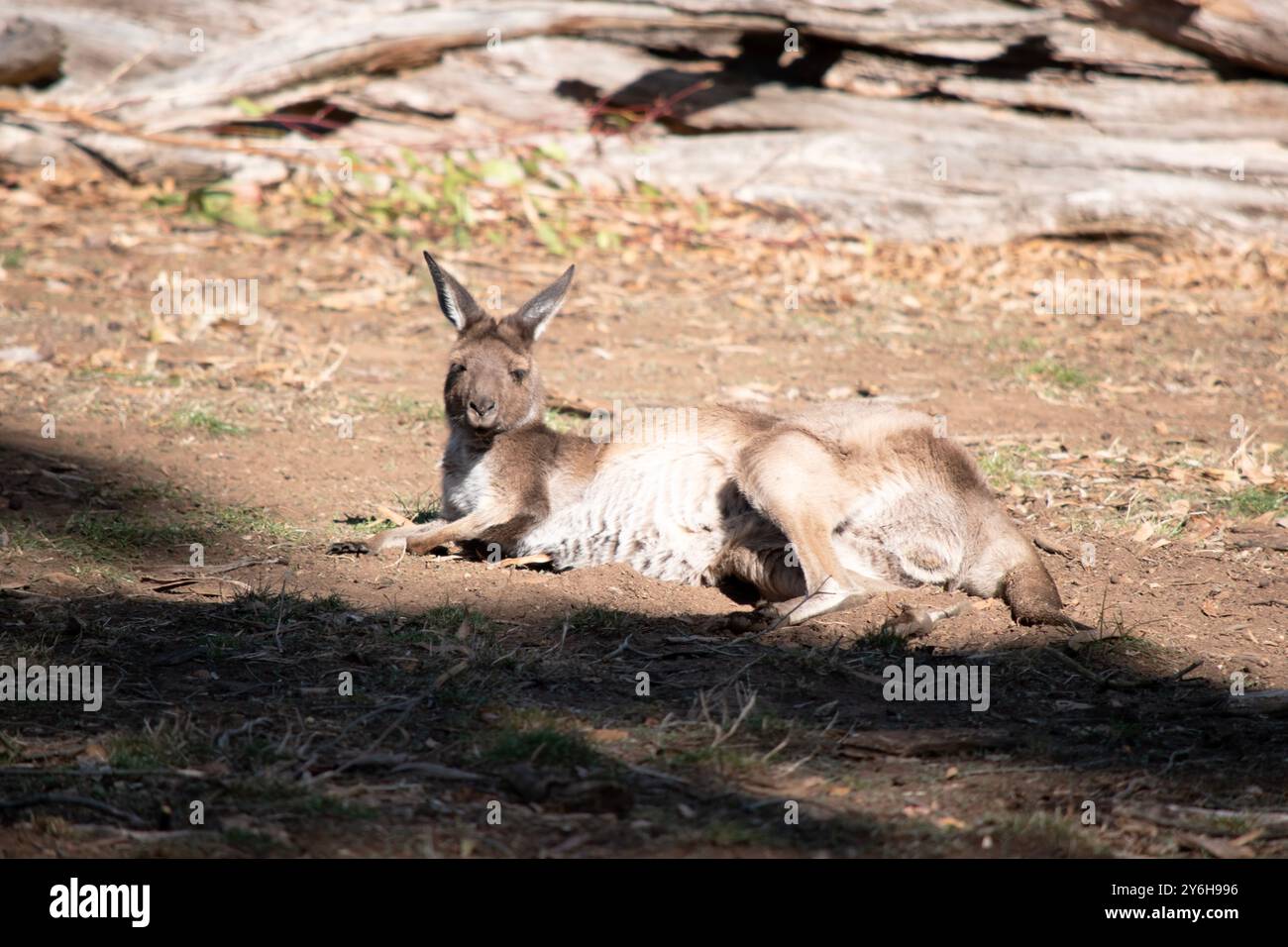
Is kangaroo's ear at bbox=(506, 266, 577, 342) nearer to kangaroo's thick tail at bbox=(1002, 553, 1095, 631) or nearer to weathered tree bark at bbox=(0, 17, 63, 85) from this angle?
kangaroo's thick tail at bbox=(1002, 553, 1095, 631)

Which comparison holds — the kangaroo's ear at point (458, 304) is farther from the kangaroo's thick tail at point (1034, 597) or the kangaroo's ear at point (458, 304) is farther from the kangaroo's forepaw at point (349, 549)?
the kangaroo's thick tail at point (1034, 597)

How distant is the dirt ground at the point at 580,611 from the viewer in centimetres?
307

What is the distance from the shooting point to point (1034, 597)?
4457mm

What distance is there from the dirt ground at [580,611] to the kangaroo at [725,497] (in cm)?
19

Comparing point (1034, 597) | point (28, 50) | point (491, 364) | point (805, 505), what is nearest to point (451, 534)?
point (491, 364)

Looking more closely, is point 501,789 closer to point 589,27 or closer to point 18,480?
point 18,480

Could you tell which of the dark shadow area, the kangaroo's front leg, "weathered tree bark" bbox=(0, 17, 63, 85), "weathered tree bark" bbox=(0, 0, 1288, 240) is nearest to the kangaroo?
the kangaroo's front leg

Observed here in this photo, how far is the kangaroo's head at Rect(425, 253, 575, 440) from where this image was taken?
5227 mm

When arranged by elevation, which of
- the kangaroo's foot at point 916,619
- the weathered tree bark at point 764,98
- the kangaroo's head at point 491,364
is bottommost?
the kangaroo's foot at point 916,619

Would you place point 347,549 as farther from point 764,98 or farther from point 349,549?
point 764,98

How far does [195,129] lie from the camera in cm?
1083

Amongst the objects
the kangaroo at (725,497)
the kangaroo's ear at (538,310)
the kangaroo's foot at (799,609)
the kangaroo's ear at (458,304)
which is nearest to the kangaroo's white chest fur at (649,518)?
the kangaroo at (725,497)

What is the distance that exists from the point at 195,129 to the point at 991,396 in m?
7.01
